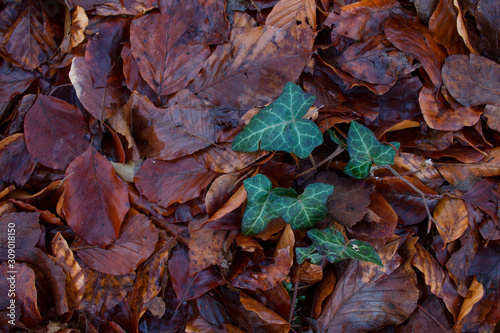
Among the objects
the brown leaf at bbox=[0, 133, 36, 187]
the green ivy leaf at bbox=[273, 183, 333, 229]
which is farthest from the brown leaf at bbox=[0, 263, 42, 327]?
the green ivy leaf at bbox=[273, 183, 333, 229]

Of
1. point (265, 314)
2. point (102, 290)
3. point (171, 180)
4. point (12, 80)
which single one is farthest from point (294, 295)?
point (12, 80)

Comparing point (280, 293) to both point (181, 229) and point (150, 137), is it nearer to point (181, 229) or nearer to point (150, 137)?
point (181, 229)

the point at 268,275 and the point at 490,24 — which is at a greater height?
the point at 490,24

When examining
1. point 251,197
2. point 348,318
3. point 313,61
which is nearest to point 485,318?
point 348,318

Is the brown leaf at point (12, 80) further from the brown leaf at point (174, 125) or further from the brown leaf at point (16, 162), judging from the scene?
the brown leaf at point (174, 125)

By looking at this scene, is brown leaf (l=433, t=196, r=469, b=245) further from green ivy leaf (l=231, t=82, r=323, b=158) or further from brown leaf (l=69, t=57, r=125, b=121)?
brown leaf (l=69, t=57, r=125, b=121)

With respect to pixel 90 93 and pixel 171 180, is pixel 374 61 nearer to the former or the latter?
pixel 171 180
